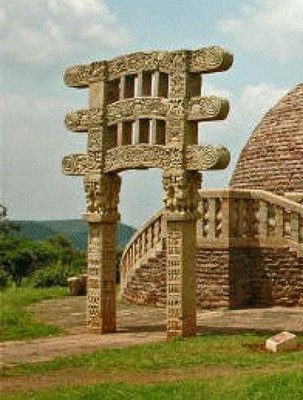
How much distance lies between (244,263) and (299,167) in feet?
16.8

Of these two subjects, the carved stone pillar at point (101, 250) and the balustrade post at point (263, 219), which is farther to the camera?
the balustrade post at point (263, 219)

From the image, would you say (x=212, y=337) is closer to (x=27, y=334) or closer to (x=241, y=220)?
(x=27, y=334)

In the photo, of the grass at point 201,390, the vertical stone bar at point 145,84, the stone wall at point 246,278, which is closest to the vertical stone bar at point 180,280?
the vertical stone bar at point 145,84

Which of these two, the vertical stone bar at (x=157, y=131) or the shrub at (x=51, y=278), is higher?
the vertical stone bar at (x=157, y=131)

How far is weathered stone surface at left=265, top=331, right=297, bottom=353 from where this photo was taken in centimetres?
1181

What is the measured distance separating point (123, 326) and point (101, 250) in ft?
5.49

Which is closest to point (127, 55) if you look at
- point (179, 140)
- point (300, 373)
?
point (179, 140)

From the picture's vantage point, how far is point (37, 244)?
3919cm

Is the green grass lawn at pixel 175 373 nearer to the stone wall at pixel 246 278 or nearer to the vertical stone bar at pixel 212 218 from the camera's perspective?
the stone wall at pixel 246 278

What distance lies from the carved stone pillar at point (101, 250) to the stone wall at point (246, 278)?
327 cm

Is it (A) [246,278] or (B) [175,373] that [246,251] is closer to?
(A) [246,278]

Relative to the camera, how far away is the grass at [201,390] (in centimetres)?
847

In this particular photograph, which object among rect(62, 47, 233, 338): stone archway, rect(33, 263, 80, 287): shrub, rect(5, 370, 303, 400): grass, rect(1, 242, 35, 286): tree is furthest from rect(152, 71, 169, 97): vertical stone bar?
rect(1, 242, 35, 286): tree

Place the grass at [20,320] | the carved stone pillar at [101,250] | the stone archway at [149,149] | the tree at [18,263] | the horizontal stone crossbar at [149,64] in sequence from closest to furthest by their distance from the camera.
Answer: the horizontal stone crossbar at [149,64]
the stone archway at [149,149]
the grass at [20,320]
the carved stone pillar at [101,250]
the tree at [18,263]
